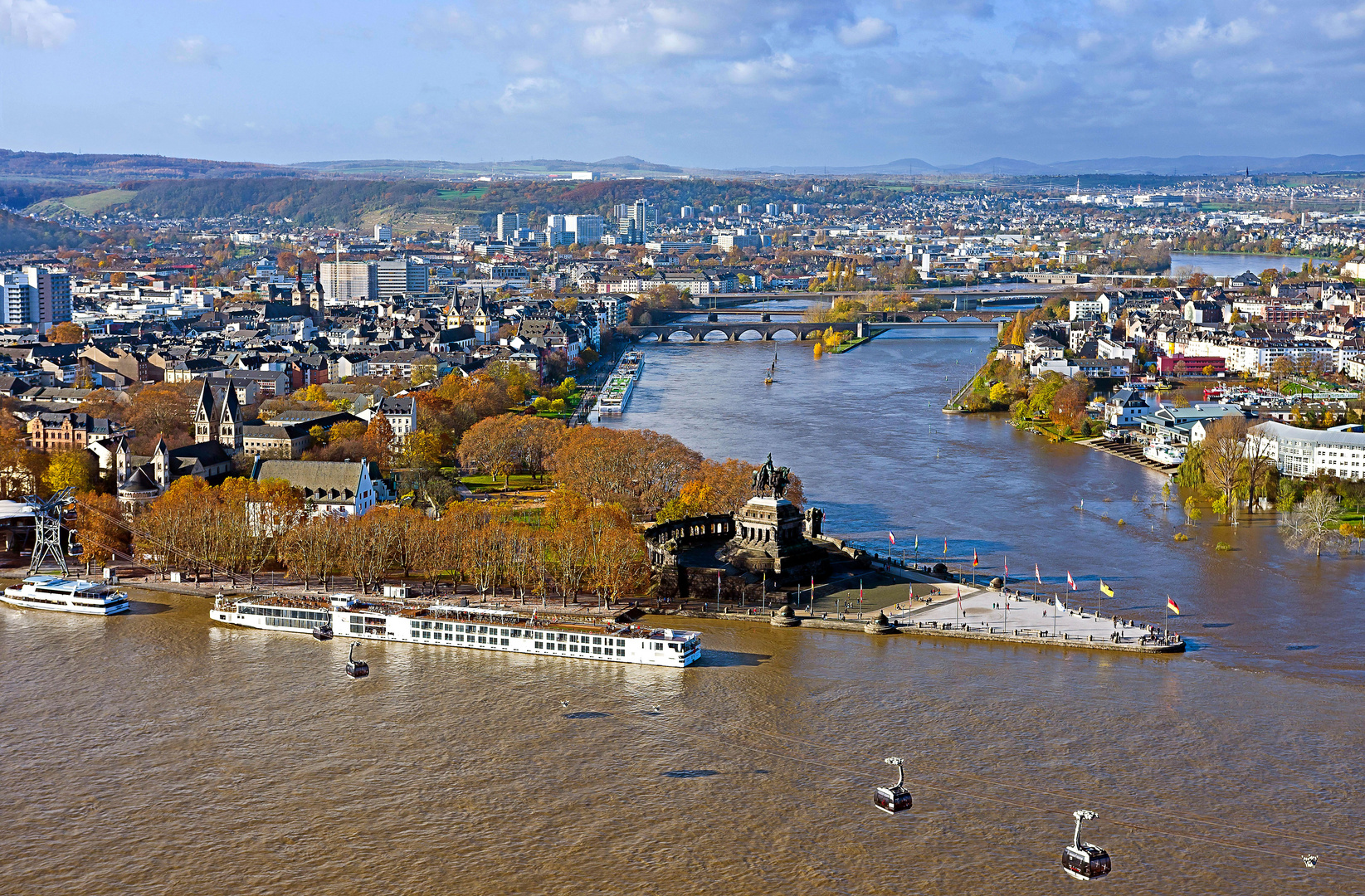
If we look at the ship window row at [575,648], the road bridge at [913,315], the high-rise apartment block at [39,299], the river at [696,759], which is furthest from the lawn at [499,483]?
the road bridge at [913,315]

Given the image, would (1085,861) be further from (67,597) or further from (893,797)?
(67,597)

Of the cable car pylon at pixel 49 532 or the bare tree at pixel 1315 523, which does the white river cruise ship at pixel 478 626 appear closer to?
the cable car pylon at pixel 49 532

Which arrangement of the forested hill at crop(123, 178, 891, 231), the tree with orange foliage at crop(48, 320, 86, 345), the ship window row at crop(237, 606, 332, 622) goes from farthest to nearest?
the forested hill at crop(123, 178, 891, 231) < the tree with orange foliage at crop(48, 320, 86, 345) < the ship window row at crop(237, 606, 332, 622)

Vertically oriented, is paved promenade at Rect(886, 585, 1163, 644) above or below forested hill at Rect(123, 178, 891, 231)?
below

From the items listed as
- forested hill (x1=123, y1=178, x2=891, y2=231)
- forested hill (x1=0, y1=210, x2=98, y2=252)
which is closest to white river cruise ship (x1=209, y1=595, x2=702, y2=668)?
forested hill (x1=0, y1=210, x2=98, y2=252)

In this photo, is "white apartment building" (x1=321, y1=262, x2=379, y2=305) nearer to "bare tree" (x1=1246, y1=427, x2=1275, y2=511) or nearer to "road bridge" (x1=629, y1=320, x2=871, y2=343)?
"road bridge" (x1=629, y1=320, x2=871, y2=343)

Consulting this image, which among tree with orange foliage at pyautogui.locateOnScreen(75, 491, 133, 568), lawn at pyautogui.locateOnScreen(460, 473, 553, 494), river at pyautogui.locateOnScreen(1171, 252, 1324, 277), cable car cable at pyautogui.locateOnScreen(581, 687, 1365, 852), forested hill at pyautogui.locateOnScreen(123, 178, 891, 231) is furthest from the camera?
forested hill at pyautogui.locateOnScreen(123, 178, 891, 231)

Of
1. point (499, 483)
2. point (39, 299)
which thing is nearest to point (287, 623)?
point (499, 483)
